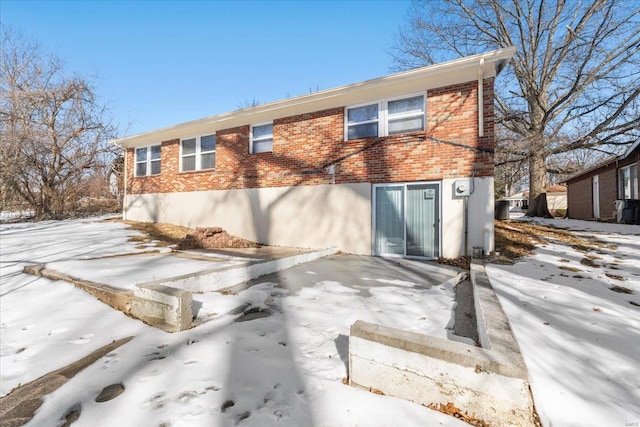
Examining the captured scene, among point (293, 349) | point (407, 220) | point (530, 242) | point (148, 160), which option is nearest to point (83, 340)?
point (293, 349)

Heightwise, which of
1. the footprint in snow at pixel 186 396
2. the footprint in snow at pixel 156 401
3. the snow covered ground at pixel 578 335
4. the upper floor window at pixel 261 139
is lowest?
the footprint in snow at pixel 156 401

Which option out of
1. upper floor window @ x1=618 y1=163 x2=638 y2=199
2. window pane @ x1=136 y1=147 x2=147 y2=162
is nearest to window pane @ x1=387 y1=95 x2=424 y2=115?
window pane @ x1=136 y1=147 x2=147 y2=162

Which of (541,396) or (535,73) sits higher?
(535,73)

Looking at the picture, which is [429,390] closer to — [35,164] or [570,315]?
[570,315]

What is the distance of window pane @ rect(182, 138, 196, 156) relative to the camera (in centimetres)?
1130

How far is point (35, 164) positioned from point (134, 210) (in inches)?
301

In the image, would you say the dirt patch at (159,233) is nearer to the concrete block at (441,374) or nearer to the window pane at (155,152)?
the window pane at (155,152)

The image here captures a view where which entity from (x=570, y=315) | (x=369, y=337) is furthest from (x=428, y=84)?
(x=369, y=337)

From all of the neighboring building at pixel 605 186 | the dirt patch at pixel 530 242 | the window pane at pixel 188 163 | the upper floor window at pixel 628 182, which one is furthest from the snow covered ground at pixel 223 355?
the neighboring building at pixel 605 186

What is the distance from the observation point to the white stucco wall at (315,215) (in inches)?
257

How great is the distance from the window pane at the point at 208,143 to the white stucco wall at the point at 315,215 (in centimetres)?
160

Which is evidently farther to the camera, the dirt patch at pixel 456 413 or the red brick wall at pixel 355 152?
the red brick wall at pixel 355 152

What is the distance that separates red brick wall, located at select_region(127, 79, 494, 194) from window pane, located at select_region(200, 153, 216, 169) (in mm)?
284

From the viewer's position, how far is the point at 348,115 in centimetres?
810
